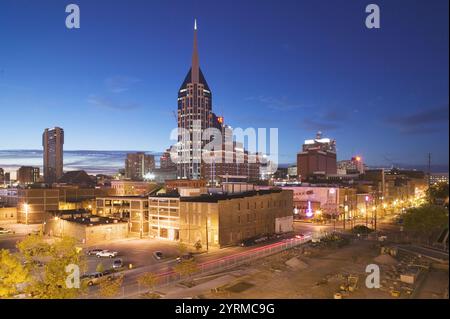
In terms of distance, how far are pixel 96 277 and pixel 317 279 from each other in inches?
699

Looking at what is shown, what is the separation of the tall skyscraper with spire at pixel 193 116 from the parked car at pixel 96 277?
13106 cm

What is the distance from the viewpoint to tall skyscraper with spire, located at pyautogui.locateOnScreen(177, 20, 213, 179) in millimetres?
162875

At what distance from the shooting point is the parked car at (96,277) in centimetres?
2673

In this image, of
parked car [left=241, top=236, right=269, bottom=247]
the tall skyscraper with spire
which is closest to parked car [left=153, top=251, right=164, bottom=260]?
parked car [left=241, top=236, right=269, bottom=247]

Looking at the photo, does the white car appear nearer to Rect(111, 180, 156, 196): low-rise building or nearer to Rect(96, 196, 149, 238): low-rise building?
Rect(96, 196, 149, 238): low-rise building

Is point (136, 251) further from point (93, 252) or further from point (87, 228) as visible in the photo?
point (87, 228)

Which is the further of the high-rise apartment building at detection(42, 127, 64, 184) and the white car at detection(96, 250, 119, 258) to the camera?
the high-rise apartment building at detection(42, 127, 64, 184)

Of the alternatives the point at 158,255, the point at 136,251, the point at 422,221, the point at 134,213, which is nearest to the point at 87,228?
the point at 134,213

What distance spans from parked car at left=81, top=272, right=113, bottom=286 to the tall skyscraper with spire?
430ft

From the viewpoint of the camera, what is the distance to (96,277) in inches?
1101

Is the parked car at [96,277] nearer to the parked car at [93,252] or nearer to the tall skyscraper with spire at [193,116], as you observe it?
the parked car at [93,252]
